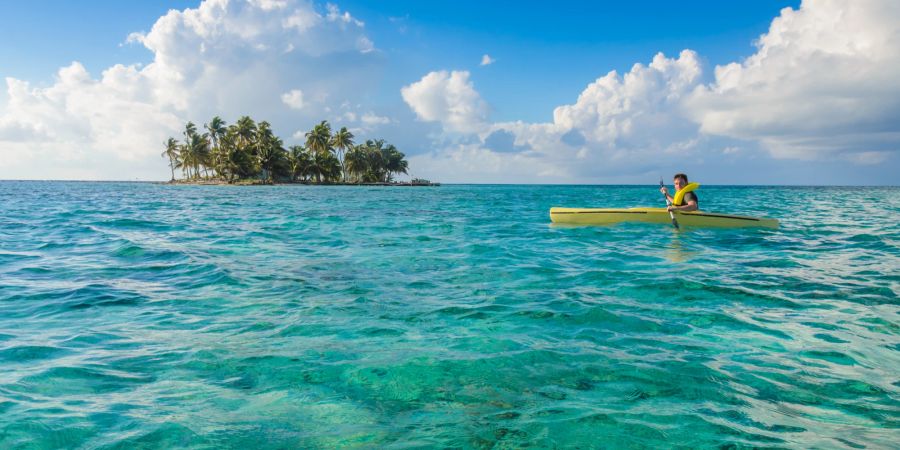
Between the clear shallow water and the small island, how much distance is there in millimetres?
86438

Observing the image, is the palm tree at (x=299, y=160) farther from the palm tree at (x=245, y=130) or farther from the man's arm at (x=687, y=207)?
the man's arm at (x=687, y=207)

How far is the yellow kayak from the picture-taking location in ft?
54.5

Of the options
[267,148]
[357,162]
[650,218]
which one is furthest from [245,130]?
[650,218]

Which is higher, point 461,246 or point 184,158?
point 184,158

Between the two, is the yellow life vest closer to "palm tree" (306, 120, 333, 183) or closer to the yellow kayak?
the yellow kayak

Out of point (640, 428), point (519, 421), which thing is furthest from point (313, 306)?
point (640, 428)

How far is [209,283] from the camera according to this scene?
27.6 ft

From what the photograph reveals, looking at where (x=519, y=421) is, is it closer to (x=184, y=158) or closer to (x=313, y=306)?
(x=313, y=306)

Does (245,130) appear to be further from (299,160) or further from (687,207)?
(687,207)

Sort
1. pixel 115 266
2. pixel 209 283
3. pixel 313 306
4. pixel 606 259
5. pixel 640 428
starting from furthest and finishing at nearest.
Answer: pixel 606 259 < pixel 115 266 < pixel 209 283 < pixel 313 306 < pixel 640 428

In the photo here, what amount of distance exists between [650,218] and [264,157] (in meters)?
87.3

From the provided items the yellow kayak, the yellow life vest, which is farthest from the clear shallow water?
the yellow kayak

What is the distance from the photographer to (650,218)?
1778cm

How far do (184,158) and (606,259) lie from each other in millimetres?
101888
